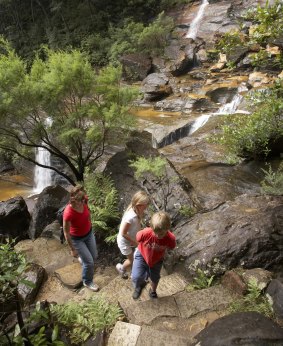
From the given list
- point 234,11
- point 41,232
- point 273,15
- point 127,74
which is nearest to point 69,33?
point 127,74

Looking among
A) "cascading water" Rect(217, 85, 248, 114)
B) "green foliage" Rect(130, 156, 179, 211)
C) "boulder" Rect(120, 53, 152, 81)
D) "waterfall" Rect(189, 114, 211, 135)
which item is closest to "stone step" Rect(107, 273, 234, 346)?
"green foliage" Rect(130, 156, 179, 211)

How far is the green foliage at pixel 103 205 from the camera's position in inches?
305

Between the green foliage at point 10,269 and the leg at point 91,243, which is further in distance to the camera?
the leg at point 91,243

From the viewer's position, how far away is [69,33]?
93.9 feet

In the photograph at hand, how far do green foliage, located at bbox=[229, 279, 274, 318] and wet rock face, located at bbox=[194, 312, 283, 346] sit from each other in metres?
0.63

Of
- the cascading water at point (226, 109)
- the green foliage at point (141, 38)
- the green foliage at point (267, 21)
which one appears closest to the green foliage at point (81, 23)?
the green foliage at point (141, 38)

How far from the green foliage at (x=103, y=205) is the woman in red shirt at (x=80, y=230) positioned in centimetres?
195

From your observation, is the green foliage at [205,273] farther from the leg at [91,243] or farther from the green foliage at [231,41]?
the green foliage at [231,41]

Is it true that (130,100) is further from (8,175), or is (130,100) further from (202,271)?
(8,175)

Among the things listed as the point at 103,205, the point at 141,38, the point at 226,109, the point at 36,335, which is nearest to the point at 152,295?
the point at 36,335

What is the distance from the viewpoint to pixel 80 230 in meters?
5.01

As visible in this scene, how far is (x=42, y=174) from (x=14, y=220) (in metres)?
5.48

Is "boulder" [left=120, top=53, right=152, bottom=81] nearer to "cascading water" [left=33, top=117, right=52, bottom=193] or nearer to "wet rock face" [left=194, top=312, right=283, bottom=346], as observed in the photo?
"cascading water" [left=33, top=117, right=52, bottom=193]

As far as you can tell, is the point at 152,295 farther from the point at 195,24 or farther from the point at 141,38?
the point at 195,24
